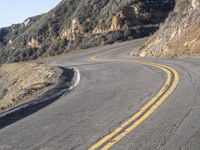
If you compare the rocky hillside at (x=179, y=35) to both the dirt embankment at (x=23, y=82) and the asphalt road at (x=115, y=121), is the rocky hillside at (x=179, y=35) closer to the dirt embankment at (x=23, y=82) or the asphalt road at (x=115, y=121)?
the dirt embankment at (x=23, y=82)

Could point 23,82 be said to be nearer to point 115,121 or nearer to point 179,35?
point 179,35

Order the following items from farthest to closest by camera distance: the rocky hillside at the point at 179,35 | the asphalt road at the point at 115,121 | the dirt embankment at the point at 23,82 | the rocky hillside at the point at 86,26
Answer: the rocky hillside at the point at 86,26 → the rocky hillside at the point at 179,35 → the dirt embankment at the point at 23,82 → the asphalt road at the point at 115,121

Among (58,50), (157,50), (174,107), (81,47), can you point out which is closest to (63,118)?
(174,107)

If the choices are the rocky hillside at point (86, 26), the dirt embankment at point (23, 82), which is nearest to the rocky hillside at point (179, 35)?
the dirt embankment at point (23, 82)

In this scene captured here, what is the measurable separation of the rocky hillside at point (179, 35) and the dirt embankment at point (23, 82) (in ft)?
23.7

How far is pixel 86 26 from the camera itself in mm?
57125

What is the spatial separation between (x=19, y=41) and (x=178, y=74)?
175 ft

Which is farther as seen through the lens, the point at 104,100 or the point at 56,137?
the point at 104,100

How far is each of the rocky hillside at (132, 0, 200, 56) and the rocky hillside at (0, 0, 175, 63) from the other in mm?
17583

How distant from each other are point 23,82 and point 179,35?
Result: 1089cm

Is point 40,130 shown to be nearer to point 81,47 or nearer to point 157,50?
point 157,50

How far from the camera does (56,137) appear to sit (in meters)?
8.62

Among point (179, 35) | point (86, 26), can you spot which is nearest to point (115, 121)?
point (179, 35)

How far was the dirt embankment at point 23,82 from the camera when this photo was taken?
55.3 ft
